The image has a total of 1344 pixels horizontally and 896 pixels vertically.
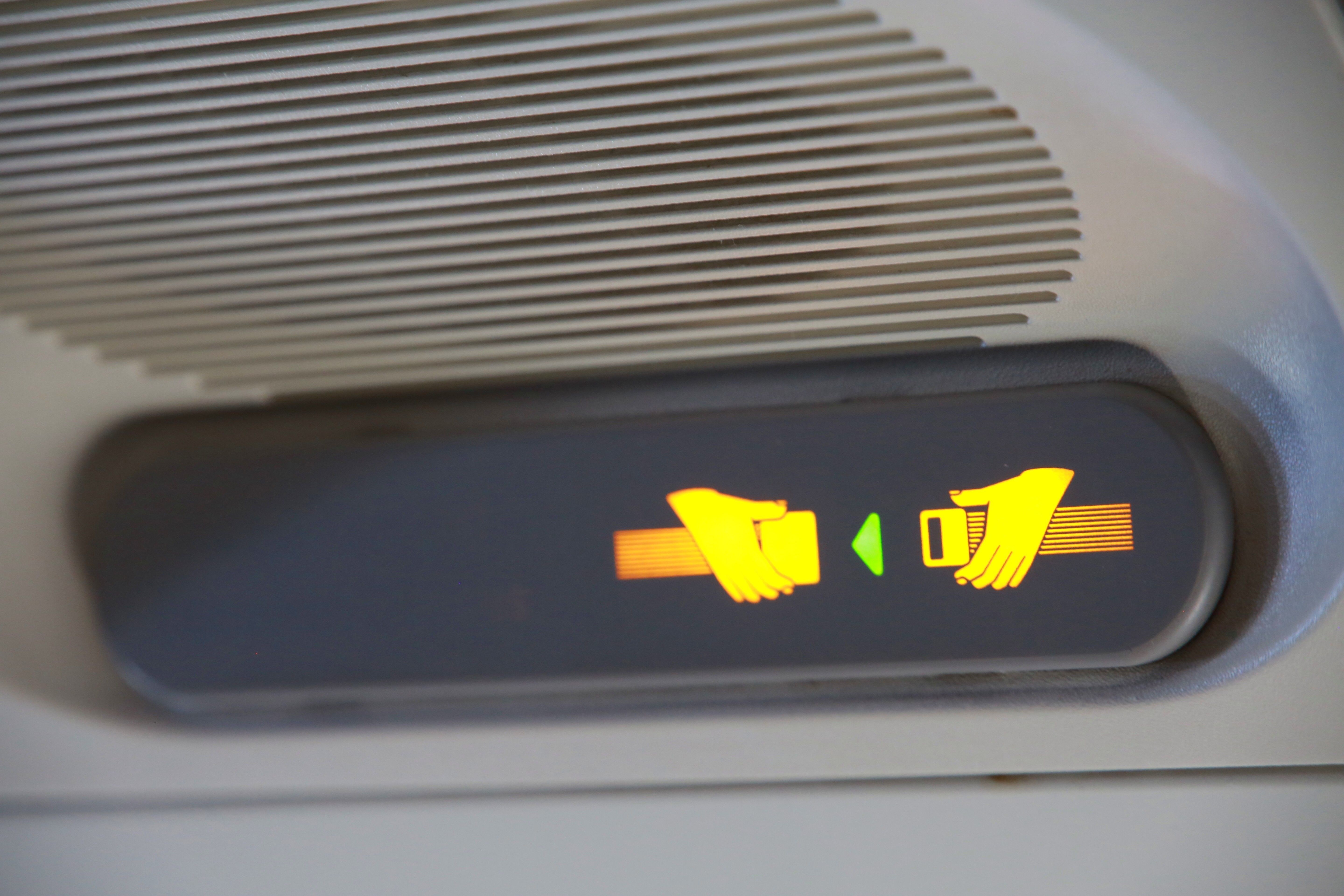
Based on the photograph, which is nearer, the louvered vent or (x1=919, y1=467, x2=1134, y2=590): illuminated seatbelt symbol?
the louvered vent

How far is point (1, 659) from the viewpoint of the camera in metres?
0.72

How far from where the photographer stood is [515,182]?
55cm

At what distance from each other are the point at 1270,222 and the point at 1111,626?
0.27m

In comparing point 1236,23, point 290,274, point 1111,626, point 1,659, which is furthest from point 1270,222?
point 1,659

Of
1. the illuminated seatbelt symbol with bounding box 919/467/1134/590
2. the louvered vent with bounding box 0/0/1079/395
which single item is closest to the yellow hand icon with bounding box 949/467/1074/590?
the illuminated seatbelt symbol with bounding box 919/467/1134/590

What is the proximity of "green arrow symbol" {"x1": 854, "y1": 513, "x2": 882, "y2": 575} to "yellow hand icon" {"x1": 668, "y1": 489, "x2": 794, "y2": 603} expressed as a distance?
53mm

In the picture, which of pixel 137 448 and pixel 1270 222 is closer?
pixel 1270 222

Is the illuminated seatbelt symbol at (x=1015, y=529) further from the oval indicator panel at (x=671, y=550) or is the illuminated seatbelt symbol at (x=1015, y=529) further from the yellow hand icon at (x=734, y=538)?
the yellow hand icon at (x=734, y=538)

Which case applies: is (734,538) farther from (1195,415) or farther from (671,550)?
(1195,415)

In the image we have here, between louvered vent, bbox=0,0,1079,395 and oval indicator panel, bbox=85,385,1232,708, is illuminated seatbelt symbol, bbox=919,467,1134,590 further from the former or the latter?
louvered vent, bbox=0,0,1079,395

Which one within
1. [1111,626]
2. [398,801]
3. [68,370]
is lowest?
[398,801]

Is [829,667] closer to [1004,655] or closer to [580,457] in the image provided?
[1004,655]

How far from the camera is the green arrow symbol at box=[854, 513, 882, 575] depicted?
639 mm

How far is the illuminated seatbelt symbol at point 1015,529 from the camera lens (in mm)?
618
